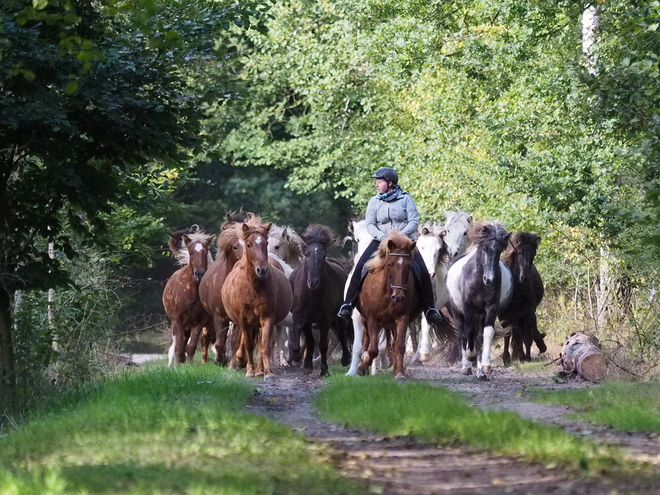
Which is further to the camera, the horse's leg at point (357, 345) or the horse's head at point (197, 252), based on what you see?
the horse's head at point (197, 252)

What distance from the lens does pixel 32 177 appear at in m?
15.2

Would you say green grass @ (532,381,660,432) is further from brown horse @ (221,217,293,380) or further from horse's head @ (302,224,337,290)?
horse's head @ (302,224,337,290)

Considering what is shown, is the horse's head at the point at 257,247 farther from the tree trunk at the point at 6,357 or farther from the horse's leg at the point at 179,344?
the horse's leg at the point at 179,344

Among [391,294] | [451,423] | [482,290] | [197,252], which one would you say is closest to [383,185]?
[391,294]

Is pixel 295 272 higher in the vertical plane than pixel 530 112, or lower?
lower

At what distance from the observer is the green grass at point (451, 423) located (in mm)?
8508

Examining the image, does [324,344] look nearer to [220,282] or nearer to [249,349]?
[249,349]

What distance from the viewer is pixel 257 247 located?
16516mm

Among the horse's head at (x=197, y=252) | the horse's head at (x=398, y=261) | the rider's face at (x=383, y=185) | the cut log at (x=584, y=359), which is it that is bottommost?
the cut log at (x=584, y=359)

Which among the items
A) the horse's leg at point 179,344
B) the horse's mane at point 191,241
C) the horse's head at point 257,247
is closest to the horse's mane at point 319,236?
the horse's head at point 257,247

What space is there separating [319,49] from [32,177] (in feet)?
86.9

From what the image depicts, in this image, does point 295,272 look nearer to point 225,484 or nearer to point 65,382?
point 65,382

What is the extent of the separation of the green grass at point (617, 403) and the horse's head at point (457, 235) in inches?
299

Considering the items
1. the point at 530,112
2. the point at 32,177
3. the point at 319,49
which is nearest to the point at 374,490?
the point at 32,177
